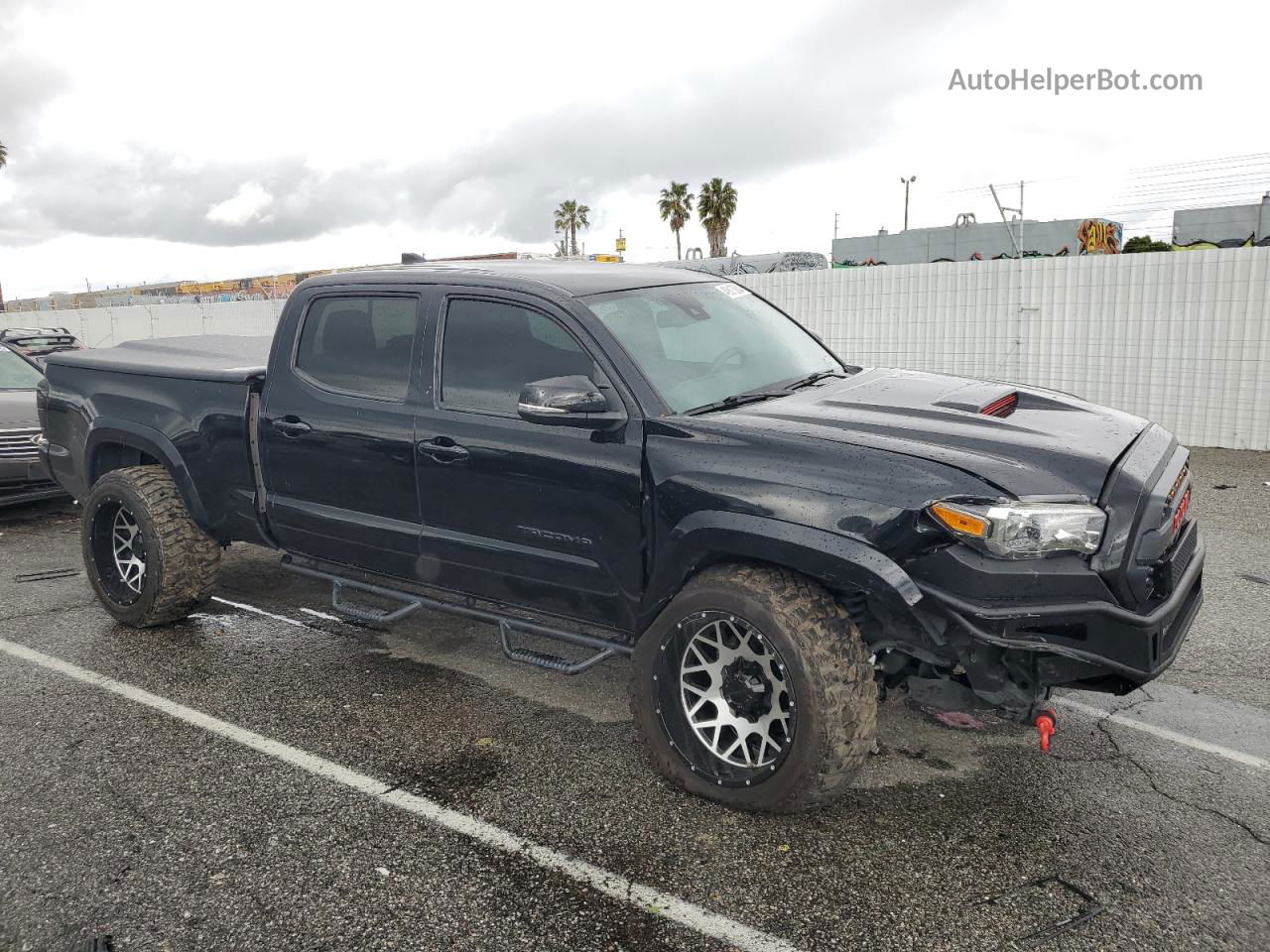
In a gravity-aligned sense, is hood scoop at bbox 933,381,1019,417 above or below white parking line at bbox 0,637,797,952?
above

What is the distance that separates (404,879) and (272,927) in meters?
0.41

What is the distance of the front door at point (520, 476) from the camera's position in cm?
376

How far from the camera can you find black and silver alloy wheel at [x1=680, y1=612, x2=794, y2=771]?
341 cm

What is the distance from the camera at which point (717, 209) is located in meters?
51.6

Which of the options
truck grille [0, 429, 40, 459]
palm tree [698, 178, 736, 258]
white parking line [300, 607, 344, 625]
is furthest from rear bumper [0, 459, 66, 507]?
palm tree [698, 178, 736, 258]

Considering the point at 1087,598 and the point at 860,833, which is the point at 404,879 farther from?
the point at 1087,598

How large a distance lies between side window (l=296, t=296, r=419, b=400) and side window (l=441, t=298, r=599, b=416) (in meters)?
0.26

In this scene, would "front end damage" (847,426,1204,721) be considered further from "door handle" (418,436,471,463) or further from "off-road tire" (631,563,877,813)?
"door handle" (418,436,471,463)

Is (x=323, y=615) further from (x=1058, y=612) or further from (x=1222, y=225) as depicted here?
(x=1222, y=225)

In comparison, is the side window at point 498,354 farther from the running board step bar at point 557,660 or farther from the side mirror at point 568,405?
the running board step bar at point 557,660

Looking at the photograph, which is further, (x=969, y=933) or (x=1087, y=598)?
(x=1087, y=598)

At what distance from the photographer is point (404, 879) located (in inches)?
123

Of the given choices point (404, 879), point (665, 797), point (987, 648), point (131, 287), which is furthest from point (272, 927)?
point (131, 287)

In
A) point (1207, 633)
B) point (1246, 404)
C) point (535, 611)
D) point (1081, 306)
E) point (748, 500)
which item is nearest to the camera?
point (748, 500)
